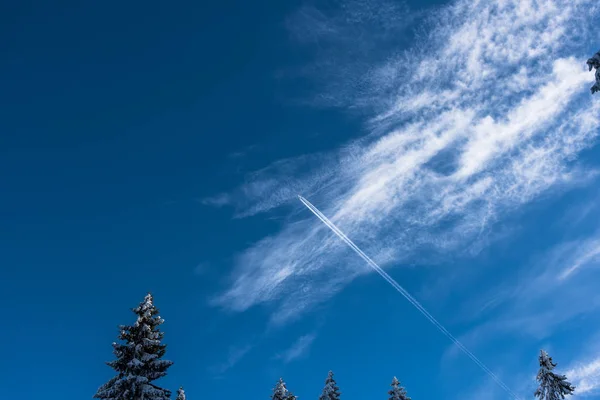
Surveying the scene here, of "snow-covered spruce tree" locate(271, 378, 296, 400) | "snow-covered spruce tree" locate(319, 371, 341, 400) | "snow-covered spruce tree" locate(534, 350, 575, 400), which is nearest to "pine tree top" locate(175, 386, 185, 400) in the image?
"snow-covered spruce tree" locate(271, 378, 296, 400)

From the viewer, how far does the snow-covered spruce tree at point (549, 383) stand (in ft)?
108

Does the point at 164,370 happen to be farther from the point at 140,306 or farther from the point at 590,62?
the point at 590,62

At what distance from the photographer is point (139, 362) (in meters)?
24.1

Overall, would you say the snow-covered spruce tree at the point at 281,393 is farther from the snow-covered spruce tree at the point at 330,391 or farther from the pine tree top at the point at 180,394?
the pine tree top at the point at 180,394

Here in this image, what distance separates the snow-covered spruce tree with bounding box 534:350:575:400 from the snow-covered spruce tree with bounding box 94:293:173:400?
29798mm

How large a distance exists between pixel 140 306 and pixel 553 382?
33.0m

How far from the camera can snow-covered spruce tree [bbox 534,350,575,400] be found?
32.9 meters

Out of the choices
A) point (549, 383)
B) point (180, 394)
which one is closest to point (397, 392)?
point (549, 383)

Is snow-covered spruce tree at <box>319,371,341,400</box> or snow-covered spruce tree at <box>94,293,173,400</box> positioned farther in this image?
snow-covered spruce tree at <box>319,371,341,400</box>

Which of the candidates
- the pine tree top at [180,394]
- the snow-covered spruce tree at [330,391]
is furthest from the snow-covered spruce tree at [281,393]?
the pine tree top at [180,394]

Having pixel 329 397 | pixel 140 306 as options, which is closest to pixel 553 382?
pixel 329 397

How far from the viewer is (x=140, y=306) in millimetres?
26094

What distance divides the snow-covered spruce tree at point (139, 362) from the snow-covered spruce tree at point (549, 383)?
29.8 m

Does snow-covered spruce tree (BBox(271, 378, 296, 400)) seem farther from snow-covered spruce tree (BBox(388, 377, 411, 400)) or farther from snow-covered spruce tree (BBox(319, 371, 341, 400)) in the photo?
snow-covered spruce tree (BBox(388, 377, 411, 400))
